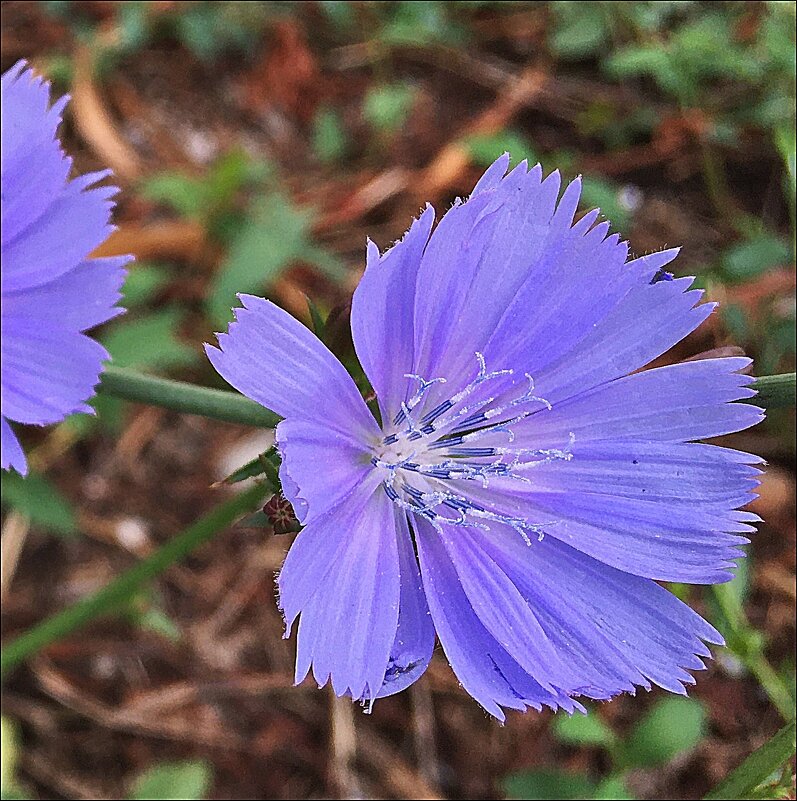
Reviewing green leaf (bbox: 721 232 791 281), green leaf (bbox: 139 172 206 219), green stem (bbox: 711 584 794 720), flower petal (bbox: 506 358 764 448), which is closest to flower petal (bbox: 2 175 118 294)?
flower petal (bbox: 506 358 764 448)

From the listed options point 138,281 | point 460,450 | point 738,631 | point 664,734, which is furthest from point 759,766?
point 138,281

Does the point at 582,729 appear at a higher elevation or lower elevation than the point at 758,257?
lower

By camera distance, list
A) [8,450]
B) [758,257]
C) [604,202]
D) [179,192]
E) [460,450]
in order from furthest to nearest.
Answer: [179,192]
[604,202]
[758,257]
[8,450]
[460,450]

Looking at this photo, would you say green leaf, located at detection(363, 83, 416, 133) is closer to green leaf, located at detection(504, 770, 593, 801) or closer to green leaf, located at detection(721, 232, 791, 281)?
green leaf, located at detection(721, 232, 791, 281)

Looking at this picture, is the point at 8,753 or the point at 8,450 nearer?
the point at 8,450

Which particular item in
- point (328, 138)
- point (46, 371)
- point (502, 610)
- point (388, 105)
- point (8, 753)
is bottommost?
point (502, 610)

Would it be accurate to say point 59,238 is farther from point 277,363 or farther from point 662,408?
point 662,408

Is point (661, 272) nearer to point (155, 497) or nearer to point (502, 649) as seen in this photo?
point (502, 649)
